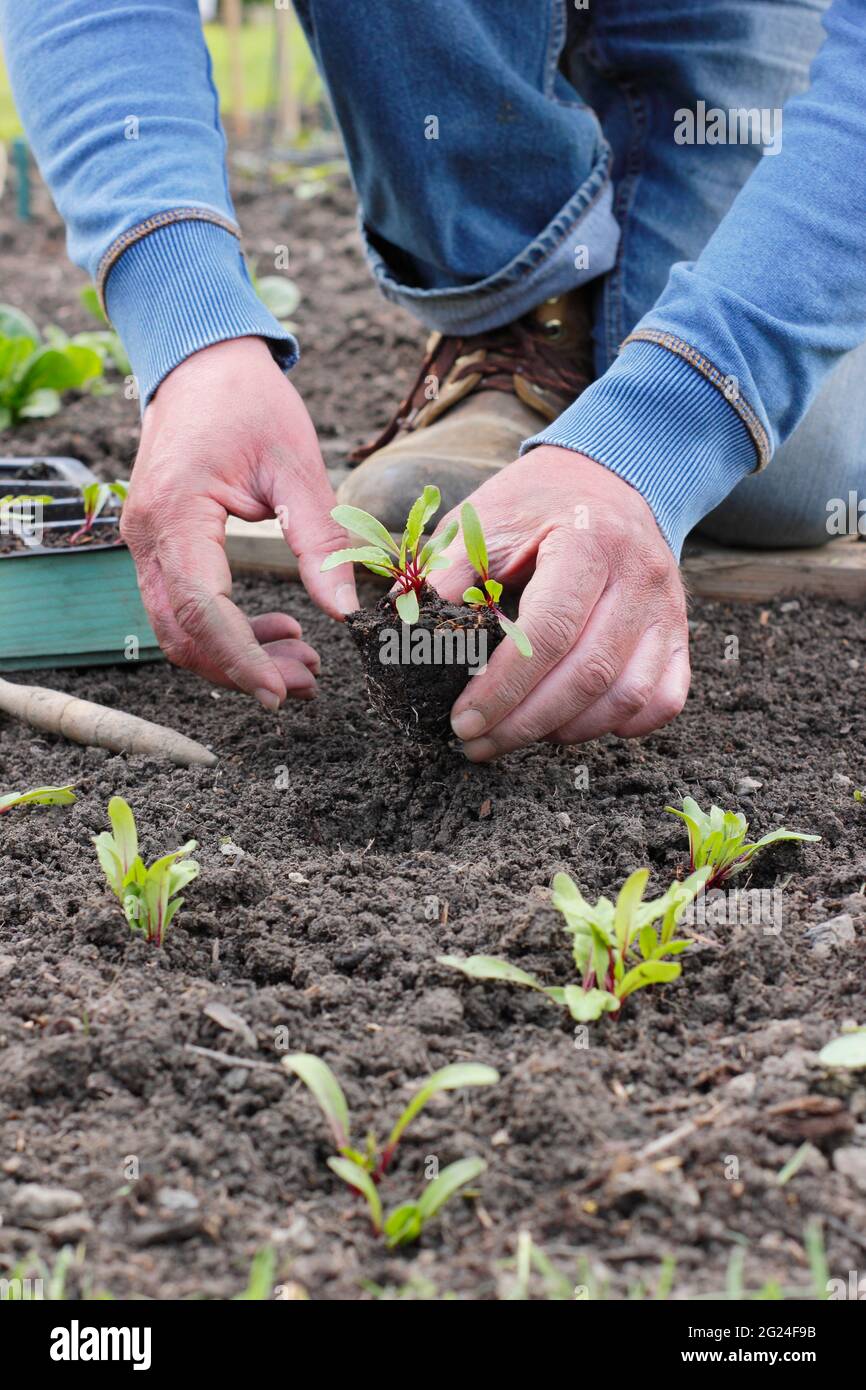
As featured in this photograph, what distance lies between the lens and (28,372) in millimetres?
3336

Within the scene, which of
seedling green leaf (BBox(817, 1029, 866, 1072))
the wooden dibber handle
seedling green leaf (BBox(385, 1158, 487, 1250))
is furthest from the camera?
the wooden dibber handle

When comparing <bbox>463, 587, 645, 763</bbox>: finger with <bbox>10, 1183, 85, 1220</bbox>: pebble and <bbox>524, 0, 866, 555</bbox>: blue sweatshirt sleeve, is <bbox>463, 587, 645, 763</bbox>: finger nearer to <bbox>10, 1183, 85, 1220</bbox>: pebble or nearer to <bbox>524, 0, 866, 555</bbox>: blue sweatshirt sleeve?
<bbox>524, 0, 866, 555</bbox>: blue sweatshirt sleeve

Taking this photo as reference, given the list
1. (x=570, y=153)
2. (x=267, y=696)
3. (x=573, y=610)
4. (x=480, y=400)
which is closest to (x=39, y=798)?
(x=267, y=696)

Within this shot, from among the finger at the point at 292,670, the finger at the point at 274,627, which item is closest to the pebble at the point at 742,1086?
the finger at the point at 292,670

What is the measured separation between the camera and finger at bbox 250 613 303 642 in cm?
218

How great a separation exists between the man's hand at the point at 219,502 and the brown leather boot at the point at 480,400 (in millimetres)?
552

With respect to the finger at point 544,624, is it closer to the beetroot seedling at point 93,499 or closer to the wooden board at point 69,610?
the wooden board at point 69,610

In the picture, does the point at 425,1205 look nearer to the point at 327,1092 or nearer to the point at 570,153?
the point at 327,1092

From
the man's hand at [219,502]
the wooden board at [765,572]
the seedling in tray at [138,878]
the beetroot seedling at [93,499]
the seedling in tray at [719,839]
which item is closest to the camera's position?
the seedling in tray at [138,878]

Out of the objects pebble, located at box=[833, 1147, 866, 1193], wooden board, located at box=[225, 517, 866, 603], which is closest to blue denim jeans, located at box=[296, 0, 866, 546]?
wooden board, located at box=[225, 517, 866, 603]

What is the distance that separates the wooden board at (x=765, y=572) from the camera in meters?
2.67

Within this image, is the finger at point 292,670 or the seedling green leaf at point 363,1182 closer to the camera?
the seedling green leaf at point 363,1182

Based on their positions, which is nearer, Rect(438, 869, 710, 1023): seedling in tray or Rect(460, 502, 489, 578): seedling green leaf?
Rect(438, 869, 710, 1023): seedling in tray

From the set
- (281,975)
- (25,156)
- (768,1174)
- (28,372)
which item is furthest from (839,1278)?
(25,156)
